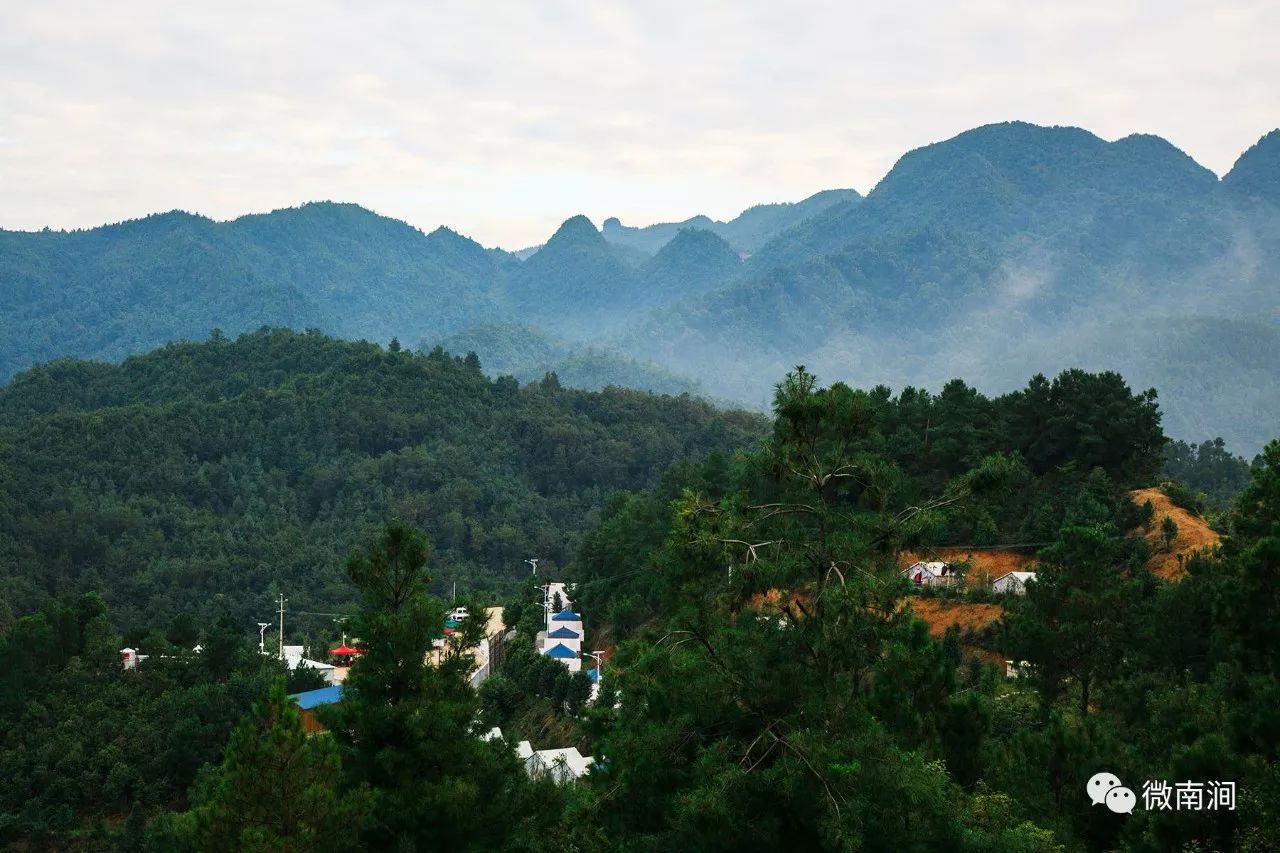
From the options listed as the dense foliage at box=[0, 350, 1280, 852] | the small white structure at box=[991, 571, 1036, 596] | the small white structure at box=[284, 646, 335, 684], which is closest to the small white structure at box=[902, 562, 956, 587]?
the small white structure at box=[991, 571, 1036, 596]

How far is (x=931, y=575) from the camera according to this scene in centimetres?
3028

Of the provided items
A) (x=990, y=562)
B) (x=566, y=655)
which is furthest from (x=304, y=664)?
(x=990, y=562)

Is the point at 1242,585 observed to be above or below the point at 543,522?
above

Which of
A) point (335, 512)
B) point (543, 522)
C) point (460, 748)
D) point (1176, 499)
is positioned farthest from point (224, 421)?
point (460, 748)

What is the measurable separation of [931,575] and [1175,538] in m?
5.49

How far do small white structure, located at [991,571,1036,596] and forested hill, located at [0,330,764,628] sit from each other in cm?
3085

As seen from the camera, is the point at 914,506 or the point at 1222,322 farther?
the point at 1222,322

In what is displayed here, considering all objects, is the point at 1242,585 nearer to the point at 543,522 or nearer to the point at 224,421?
the point at 543,522

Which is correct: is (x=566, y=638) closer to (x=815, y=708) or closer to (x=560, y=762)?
(x=560, y=762)

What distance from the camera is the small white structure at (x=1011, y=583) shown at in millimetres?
27391

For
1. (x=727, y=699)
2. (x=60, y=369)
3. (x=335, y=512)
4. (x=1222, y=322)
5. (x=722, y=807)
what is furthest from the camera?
(x=1222, y=322)

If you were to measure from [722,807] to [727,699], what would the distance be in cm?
108

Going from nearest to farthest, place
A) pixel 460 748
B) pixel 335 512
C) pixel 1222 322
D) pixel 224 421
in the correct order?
1. pixel 460 748
2. pixel 335 512
3. pixel 224 421
4. pixel 1222 322

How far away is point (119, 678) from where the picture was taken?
27641mm
